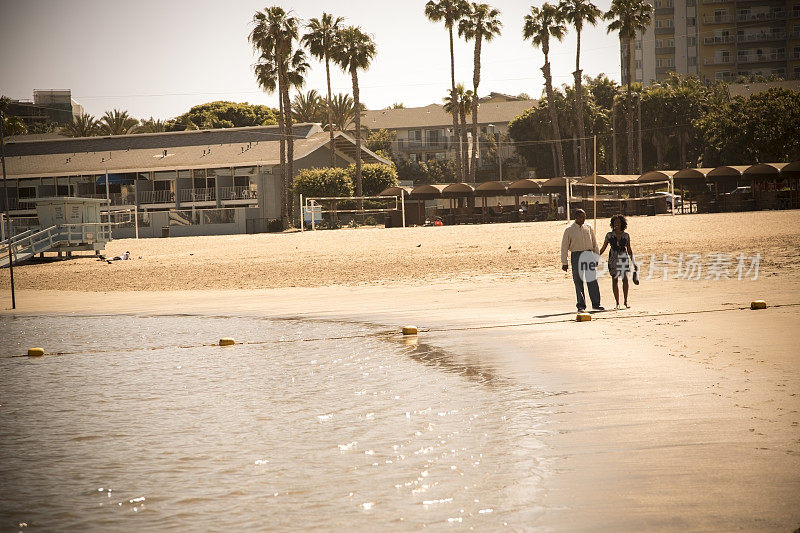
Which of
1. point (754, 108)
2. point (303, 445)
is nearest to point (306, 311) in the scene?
point (303, 445)

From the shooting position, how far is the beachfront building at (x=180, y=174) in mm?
61125

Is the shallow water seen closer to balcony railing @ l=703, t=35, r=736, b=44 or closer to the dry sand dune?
the dry sand dune

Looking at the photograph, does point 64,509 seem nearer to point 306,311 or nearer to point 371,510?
point 371,510

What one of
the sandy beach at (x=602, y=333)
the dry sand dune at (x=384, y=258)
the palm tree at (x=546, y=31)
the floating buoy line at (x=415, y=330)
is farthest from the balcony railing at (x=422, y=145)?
the floating buoy line at (x=415, y=330)

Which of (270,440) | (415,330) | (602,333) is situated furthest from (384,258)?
(270,440)

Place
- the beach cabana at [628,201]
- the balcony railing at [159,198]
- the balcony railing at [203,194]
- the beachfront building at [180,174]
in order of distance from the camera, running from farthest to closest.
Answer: the balcony railing at [159,198]
the balcony railing at [203,194]
the beachfront building at [180,174]
the beach cabana at [628,201]

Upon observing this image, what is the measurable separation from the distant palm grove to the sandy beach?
109 ft

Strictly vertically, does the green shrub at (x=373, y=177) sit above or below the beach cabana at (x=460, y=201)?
above

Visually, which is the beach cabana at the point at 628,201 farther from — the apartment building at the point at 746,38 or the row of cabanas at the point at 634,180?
the apartment building at the point at 746,38

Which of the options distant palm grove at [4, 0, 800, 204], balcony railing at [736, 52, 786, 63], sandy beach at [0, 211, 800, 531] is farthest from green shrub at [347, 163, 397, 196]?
balcony railing at [736, 52, 786, 63]

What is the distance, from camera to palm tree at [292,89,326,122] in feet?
311

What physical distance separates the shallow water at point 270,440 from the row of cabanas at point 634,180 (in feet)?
138

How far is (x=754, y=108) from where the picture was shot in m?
68.8

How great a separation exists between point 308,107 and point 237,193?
32802mm
